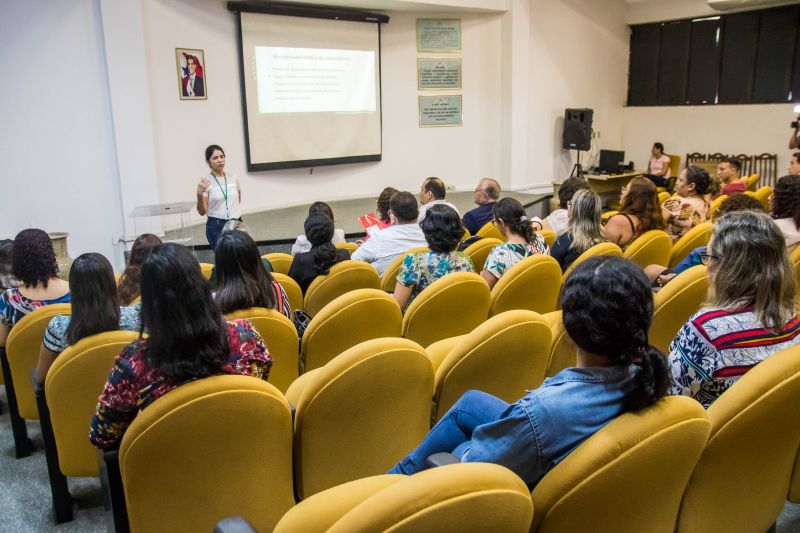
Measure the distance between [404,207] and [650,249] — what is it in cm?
153

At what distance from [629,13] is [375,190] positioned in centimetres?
598

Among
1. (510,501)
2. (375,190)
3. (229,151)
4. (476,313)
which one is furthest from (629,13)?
(510,501)

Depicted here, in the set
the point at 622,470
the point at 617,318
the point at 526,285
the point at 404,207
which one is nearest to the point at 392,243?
the point at 404,207

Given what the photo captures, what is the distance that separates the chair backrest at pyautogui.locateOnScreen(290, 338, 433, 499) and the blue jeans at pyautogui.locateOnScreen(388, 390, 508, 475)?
18 cm

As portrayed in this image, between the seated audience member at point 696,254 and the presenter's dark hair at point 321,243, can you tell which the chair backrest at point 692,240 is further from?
the presenter's dark hair at point 321,243

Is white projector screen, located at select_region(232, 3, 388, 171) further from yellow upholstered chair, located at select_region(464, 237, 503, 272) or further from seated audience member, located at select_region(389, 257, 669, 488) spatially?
seated audience member, located at select_region(389, 257, 669, 488)

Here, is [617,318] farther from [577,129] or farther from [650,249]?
[577,129]

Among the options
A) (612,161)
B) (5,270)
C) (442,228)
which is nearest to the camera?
(442,228)

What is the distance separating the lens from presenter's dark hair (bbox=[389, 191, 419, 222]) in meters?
4.00

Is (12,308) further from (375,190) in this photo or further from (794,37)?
(794,37)

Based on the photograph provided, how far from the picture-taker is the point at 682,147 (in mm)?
10688

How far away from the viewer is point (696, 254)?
3.14m

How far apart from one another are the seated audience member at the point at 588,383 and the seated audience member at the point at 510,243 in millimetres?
1864

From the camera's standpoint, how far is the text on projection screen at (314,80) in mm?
7797
